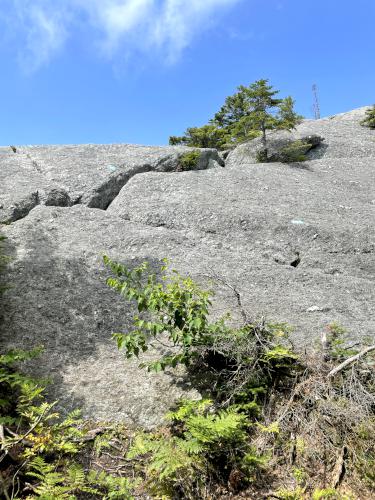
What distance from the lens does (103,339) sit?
7012 mm

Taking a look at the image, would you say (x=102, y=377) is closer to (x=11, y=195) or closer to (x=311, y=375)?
→ (x=311, y=375)

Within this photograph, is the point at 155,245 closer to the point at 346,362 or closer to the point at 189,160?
the point at 346,362

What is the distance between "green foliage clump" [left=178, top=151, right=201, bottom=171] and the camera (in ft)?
53.9

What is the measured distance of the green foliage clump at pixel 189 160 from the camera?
1643 cm

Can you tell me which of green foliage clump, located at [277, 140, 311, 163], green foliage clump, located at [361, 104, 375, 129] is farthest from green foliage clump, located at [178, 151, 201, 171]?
green foliage clump, located at [361, 104, 375, 129]

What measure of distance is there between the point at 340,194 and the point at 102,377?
37.8ft

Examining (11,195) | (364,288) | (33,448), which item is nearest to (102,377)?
(33,448)

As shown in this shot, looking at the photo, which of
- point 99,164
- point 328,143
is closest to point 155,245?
point 99,164

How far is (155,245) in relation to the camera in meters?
10.4

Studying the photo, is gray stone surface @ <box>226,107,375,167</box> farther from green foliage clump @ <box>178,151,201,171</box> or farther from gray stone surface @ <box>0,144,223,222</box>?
green foliage clump @ <box>178,151,201,171</box>

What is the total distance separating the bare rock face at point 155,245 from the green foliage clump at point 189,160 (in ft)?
1.14

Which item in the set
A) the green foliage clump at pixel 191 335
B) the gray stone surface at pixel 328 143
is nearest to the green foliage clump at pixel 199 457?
the green foliage clump at pixel 191 335

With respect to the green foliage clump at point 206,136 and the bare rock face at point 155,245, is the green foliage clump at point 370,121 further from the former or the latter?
the green foliage clump at point 206,136

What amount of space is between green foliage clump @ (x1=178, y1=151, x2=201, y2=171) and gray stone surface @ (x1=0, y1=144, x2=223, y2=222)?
189mm
